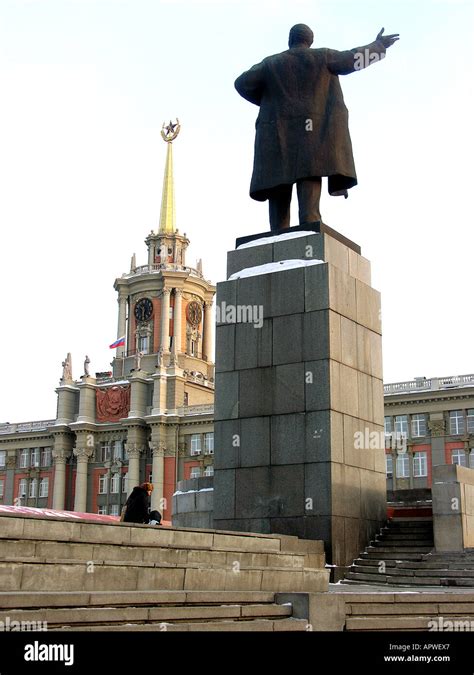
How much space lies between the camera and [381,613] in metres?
8.98

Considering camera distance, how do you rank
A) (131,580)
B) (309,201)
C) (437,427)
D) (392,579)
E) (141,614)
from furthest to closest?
(437,427) → (309,201) → (392,579) → (131,580) → (141,614)

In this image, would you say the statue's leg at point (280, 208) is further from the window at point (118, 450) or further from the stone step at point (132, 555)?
the window at point (118, 450)

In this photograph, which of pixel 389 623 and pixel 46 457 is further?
pixel 46 457

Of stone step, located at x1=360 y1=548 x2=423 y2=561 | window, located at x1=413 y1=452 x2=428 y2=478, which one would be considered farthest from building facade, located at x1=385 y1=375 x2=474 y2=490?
stone step, located at x1=360 y1=548 x2=423 y2=561

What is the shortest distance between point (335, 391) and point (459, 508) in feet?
8.81

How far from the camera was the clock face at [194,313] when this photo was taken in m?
91.5

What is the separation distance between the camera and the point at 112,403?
84.2 metres

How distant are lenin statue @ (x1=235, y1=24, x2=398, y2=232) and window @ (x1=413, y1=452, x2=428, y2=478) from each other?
52460mm

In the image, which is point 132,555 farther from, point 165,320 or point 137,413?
point 165,320

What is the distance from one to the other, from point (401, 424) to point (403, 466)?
10.3 feet

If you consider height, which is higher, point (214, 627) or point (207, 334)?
point (207, 334)


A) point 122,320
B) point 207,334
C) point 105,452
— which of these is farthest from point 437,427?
point 122,320
